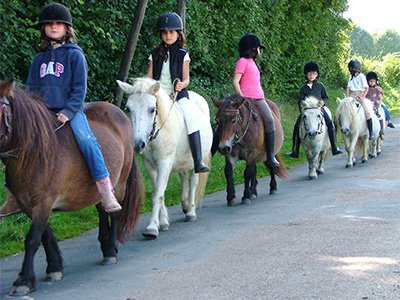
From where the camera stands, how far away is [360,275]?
5098mm

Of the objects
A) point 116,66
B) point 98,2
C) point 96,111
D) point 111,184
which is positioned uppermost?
point 98,2

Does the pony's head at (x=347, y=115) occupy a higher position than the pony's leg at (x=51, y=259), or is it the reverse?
the pony's head at (x=347, y=115)

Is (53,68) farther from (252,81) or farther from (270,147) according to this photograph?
(270,147)

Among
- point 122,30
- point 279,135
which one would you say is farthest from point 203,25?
point 279,135

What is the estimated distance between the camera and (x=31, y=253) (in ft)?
16.4

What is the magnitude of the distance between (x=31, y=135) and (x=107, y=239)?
1.60 metres

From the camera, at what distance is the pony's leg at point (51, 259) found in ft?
18.1

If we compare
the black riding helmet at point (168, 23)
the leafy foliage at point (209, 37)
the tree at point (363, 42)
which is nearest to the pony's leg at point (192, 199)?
the black riding helmet at point (168, 23)

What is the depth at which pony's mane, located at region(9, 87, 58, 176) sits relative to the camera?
5.02 meters

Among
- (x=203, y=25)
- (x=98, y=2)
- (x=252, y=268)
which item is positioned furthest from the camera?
(x=203, y=25)

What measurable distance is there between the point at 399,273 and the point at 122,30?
427 inches

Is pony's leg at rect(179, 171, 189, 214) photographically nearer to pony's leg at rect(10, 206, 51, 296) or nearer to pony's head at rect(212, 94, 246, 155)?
pony's head at rect(212, 94, 246, 155)

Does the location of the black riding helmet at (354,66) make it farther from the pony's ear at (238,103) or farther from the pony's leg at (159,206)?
the pony's leg at (159,206)

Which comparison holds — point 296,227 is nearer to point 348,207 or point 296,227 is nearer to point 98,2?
point 348,207
